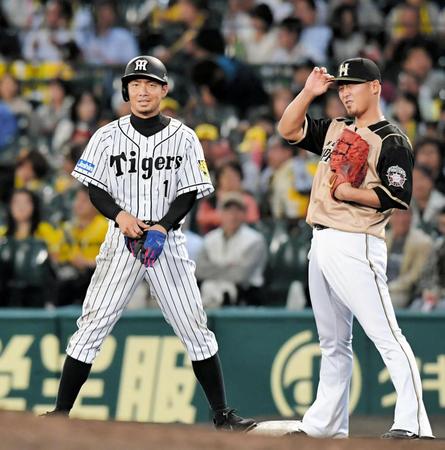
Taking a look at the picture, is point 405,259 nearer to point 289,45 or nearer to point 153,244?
point 153,244

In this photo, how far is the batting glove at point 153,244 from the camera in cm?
→ 611

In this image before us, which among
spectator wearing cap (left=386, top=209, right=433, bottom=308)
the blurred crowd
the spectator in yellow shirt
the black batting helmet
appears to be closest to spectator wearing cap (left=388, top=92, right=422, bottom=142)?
the blurred crowd

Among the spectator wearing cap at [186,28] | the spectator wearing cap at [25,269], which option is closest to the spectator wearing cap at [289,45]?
the spectator wearing cap at [186,28]

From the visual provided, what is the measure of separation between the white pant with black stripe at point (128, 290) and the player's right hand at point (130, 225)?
0.39 feet

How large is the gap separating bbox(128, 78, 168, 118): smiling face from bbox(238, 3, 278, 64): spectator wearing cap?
6641 millimetres

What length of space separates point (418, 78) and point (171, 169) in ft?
20.5

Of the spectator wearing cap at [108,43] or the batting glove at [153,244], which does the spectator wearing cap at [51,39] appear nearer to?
the spectator wearing cap at [108,43]

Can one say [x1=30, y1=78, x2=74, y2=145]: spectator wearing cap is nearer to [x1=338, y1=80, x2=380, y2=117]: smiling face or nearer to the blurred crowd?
the blurred crowd

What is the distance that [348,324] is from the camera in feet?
20.6

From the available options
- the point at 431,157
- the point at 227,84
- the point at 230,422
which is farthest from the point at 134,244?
the point at 227,84

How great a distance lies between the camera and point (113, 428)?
5352 millimetres

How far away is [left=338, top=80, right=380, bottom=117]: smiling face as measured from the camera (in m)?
6.10

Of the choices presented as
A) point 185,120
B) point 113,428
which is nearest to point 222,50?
point 185,120

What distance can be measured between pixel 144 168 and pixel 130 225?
31 centimetres
